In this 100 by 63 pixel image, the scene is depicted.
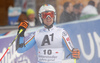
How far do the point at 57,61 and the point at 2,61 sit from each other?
97 cm

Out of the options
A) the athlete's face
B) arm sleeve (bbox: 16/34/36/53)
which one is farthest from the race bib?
the athlete's face

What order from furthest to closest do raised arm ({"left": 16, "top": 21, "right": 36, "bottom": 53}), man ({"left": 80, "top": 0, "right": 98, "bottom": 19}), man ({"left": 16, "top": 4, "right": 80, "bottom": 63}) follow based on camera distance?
1. man ({"left": 80, "top": 0, "right": 98, "bottom": 19})
2. man ({"left": 16, "top": 4, "right": 80, "bottom": 63})
3. raised arm ({"left": 16, "top": 21, "right": 36, "bottom": 53})

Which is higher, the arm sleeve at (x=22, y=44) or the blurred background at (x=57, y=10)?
the blurred background at (x=57, y=10)

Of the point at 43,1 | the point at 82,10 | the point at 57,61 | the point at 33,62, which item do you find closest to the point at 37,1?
the point at 43,1

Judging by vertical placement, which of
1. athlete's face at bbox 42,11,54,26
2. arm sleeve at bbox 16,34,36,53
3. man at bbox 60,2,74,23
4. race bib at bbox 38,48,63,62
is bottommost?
race bib at bbox 38,48,63,62

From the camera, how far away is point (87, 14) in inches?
291

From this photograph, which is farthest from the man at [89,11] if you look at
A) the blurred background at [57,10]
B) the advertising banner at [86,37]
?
the advertising banner at [86,37]

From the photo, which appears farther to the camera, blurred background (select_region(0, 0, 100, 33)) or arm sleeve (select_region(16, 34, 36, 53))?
blurred background (select_region(0, 0, 100, 33))

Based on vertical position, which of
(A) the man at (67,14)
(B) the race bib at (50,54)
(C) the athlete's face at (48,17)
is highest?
(A) the man at (67,14)

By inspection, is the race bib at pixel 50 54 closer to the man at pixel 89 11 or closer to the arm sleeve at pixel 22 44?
the arm sleeve at pixel 22 44

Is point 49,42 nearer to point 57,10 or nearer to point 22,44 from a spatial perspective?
point 22,44

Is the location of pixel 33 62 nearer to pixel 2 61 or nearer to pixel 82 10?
pixel 2 61

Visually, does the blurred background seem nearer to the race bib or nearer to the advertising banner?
the advertising banner

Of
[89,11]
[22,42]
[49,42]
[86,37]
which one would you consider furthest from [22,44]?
[89,11]
